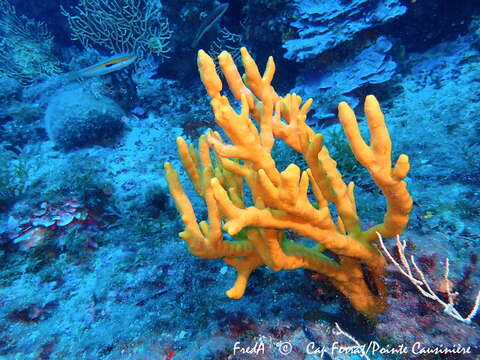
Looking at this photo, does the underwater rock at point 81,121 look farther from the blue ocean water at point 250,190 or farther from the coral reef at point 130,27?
the coral reef at point 130,27

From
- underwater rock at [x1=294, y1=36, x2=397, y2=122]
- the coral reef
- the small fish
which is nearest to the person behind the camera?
underwater rock at [x1=294, y1=36, x2=397, y2=122]

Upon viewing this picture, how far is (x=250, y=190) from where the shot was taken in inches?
94.3

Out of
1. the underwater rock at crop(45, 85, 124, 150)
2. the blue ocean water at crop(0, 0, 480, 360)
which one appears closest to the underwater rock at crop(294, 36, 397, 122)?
the blue ocean water at crop(0, 0, 480, 360)

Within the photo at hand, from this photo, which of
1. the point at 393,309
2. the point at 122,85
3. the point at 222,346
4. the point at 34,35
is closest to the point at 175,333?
the point at 222,346

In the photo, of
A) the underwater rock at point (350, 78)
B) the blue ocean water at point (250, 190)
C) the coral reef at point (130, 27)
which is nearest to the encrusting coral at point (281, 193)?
the blue ocean water at point (250, 190)

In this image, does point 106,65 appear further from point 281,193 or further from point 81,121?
point 281,193

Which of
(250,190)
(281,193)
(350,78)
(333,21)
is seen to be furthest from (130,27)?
(281,193)

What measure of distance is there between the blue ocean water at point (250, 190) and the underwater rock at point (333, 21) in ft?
0.11

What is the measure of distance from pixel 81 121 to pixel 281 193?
20.0ft

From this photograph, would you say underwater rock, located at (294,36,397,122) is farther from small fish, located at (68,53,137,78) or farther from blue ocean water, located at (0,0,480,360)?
small fish, located at (68,53,137,78)

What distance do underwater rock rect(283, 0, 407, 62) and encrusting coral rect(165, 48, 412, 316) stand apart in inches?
145

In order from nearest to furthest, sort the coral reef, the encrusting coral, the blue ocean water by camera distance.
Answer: the encrusting coral < the blue ocean water < the coral reef

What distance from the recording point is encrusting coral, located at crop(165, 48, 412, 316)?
1.29 m

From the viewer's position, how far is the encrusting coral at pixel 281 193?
1.29 metres
